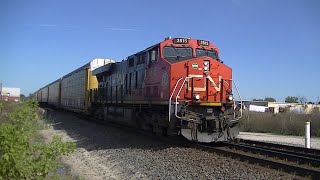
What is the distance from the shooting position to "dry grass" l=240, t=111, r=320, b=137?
80.8ft

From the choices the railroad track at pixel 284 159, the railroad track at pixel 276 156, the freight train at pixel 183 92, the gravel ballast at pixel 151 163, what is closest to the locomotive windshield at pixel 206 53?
the freight train at pixel 183 92

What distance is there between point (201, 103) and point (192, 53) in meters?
2.33

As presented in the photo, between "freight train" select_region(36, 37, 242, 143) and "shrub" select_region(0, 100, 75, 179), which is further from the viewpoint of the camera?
"freight train" select_region(36, 37, 242, 143)

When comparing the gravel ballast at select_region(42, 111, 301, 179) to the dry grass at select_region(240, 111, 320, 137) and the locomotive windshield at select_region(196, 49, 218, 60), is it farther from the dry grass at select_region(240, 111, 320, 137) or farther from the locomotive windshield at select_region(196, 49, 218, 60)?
the dry grass at select_region(240, 111, 320, 137)

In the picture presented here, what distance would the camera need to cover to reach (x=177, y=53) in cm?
1395

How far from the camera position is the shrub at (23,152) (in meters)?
5.40

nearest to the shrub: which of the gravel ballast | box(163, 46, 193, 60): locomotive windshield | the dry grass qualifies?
the gravel ballast

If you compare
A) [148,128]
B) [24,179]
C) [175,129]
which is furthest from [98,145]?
[24,179]

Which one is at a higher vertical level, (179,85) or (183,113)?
(179,85)

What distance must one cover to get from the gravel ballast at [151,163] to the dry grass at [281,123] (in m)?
13.1

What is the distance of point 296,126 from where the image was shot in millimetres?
24703

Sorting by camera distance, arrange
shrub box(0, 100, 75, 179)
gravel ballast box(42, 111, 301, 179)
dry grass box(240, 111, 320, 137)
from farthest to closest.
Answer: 1. dry grass box(240, 111, 320, 137)
2. gravel ballast box(42, 111, 301, 179)
3. shrub box(0, 100, 75, 179)

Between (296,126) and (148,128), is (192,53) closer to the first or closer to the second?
(148,128)

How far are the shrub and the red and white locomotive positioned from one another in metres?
6.35
